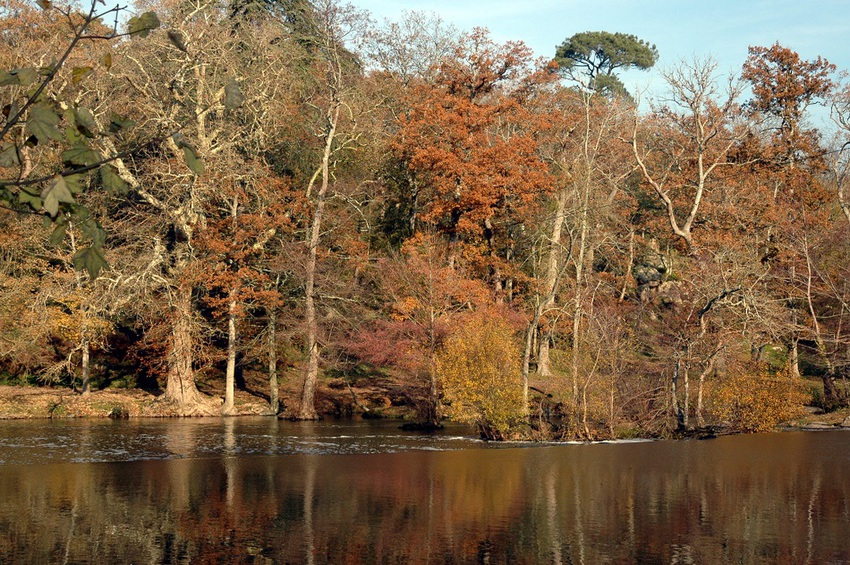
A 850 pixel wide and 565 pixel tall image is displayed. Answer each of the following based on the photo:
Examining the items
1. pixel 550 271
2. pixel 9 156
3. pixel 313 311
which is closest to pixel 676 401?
pixel 550 271

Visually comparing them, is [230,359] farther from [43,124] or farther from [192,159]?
[192,159]

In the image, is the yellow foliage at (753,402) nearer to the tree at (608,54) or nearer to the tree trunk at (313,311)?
the tree trunk at (313,311)

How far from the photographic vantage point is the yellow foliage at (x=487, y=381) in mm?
31984

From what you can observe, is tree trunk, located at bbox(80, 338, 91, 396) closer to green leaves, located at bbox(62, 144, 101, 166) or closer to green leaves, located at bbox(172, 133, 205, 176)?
green leaves, located at bbox(62, 144, 101, 166)

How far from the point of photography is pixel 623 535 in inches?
632

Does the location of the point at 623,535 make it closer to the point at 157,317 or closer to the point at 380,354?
the point at 380,354

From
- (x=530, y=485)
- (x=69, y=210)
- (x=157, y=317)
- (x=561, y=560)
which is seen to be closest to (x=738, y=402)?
Result: (x=530, y=485)

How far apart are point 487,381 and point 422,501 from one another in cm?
1253

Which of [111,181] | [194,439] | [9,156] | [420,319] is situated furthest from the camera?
[420,319]

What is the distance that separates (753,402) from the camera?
110 ft

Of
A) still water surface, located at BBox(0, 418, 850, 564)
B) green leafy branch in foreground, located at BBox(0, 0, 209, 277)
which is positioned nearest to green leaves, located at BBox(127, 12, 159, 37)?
Result: green leafy branch in foreground, located at BBox(0, 0, 209, 277)

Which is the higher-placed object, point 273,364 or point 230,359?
point 230,359

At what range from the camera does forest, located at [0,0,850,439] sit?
3606 cm

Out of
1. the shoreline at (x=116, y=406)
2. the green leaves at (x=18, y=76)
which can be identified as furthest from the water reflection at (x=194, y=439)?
the green leaves at (x=18, y=76)
